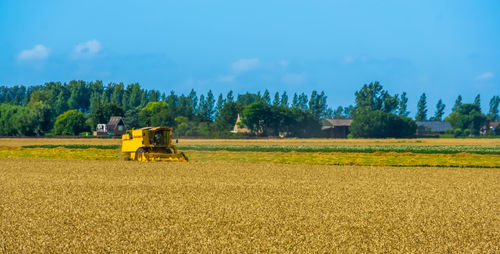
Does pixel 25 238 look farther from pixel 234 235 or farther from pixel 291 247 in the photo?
pixel 291 247

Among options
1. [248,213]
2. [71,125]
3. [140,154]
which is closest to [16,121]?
[71,125]

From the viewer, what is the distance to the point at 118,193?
64.9 feet

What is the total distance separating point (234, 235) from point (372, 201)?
690cm

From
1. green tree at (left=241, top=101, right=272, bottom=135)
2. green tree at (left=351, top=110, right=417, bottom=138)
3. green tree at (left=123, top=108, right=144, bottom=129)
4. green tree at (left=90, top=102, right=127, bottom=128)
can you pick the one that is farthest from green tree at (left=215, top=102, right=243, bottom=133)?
green tree at (left=351, top=110, right=417, bottom=138)

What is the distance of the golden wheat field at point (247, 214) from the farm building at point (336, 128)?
130m

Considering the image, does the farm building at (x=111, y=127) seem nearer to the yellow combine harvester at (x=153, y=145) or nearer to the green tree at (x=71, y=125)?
the green tree at (x=71, y=125)

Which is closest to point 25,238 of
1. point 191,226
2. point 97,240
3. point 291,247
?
point 97,240

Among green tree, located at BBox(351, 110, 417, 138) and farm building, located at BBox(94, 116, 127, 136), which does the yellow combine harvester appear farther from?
green tree, located at BBox(351, 110, 417, 138)

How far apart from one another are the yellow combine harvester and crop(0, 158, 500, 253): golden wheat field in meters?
9.76

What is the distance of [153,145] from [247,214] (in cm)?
2186

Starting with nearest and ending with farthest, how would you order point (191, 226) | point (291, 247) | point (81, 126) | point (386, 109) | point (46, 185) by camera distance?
point (291, 247), point (191, 226), point (46, 185), point (81, 126), point (386, 109)

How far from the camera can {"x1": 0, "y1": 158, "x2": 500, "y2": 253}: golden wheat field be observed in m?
11.7

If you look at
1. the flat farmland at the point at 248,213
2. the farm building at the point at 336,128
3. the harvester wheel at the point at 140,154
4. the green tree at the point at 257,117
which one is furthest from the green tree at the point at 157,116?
the flat farmland at the point at 248,213

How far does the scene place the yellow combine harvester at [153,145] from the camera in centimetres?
3572
